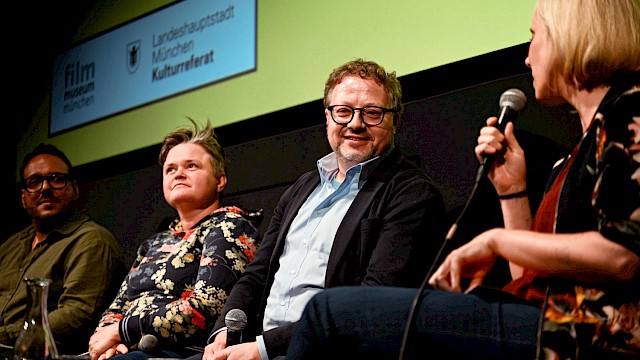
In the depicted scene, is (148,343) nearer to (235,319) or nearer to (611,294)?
(235,319)

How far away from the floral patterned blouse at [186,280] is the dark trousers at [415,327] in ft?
3.77

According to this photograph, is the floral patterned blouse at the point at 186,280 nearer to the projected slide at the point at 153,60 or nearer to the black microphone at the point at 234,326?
the black microphone at the point at 234,326

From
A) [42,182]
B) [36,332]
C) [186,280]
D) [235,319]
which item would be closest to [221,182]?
[186,280]

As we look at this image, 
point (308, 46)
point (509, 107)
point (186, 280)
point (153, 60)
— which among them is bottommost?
point (186, 280)

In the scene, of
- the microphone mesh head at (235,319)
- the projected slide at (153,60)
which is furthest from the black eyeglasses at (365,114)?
the projected slide at (153,60)

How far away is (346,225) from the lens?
2256mm

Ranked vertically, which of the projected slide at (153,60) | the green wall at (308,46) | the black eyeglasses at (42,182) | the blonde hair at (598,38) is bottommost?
the blonde hair at (598,38)

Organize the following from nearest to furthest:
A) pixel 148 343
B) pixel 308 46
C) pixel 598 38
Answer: pixel 598 38 → pixel 148 343 → pixel 308 46

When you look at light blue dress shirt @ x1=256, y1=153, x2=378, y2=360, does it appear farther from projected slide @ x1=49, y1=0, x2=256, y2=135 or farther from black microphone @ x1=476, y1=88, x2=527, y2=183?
projected slide @ x1=49, y1=0, x2=256, y2=135

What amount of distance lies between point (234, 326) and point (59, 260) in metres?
1.39

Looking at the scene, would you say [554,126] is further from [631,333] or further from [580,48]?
[631,333]

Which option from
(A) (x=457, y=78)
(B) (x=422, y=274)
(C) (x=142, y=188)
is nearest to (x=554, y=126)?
(A) (x=457, y=78)

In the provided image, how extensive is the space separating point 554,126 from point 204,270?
1216 millimetres

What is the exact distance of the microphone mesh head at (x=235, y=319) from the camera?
88.0 inches
